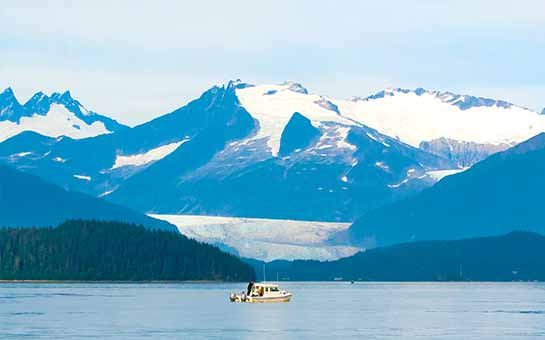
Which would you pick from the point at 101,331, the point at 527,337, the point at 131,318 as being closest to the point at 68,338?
the point at 101,331

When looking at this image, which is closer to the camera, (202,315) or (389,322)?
(389,322)

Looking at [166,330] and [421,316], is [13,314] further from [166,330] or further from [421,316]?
[421,316]

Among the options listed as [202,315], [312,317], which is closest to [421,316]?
[312,317]

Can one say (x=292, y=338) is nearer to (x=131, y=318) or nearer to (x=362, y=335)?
(x=362, y=335)

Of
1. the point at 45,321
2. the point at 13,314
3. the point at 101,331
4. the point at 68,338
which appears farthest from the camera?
the point at 13,314

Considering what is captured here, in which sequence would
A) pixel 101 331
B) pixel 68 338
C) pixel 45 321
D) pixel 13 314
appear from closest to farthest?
pixel 68 338 < pixel 101 331 < pixel 45 321 < pixel 13 314

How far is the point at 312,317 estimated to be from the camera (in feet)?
643

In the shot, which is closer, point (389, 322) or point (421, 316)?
point (389, 322)

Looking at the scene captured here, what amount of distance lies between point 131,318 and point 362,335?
38.8 metres

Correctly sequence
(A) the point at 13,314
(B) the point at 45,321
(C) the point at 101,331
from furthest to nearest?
1. (A) the point at 13,314
2. (B) the point at 45,321
3. (C) the point at 101,331

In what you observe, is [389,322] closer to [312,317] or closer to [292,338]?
[312,317]

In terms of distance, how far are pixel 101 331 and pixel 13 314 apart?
1327 inches

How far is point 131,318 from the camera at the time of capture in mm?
186250

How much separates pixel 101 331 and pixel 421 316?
5336 centimetres
